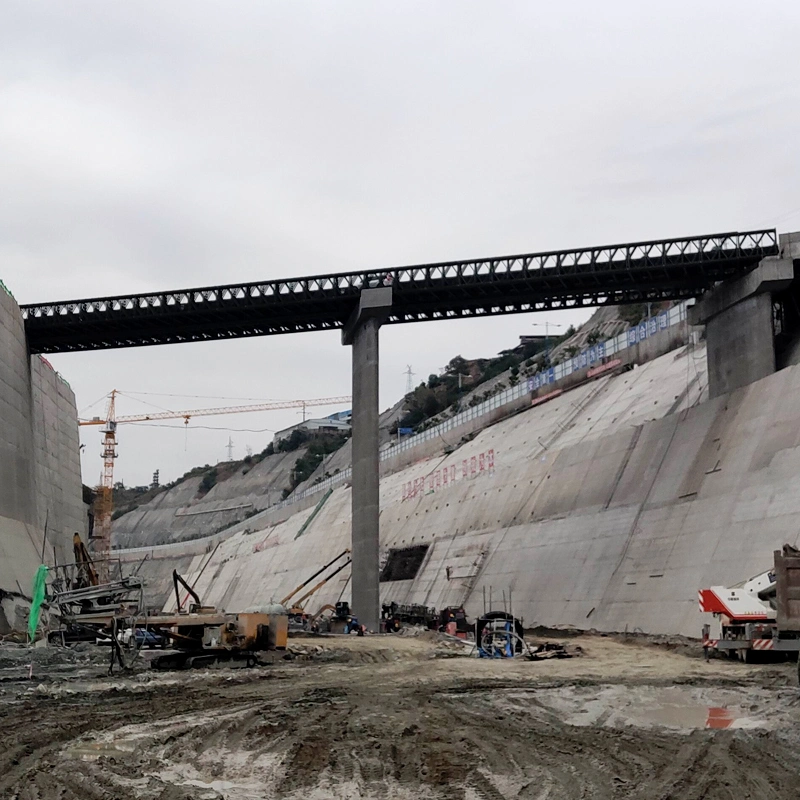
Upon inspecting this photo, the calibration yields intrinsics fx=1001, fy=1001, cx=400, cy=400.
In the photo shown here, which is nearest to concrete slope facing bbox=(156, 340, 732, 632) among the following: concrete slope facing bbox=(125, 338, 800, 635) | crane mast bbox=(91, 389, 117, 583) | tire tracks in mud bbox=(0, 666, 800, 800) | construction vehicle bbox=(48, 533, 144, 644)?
concrete slope facing bbox=(125, 338, 800, 635)

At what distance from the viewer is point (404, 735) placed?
14000mm

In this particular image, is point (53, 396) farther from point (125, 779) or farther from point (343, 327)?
point (125, 779)

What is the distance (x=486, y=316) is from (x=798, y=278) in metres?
15.4

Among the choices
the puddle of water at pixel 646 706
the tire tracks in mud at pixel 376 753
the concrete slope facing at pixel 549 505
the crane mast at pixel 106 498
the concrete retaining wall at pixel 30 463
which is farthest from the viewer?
the crane mast at pixel 106 498

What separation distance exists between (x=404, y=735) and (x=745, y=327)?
37597 mm

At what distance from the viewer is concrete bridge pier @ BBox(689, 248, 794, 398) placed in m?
45.6

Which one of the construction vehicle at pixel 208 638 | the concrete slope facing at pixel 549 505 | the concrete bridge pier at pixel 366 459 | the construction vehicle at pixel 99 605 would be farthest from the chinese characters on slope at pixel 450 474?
the construction vehicle at pixel 99 605

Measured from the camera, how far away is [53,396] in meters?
64.4

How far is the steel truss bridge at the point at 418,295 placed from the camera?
48.7 metres

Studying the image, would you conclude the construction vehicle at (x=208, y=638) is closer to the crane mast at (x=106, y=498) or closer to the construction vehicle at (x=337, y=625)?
the construction vehicle at (x=337, y=625)

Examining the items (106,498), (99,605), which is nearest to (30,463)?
(99,605)

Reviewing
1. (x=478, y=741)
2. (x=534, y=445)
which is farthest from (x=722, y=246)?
(x=478, y=741)

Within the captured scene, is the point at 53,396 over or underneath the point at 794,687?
over

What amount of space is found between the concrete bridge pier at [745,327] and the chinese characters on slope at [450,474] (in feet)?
72.5
